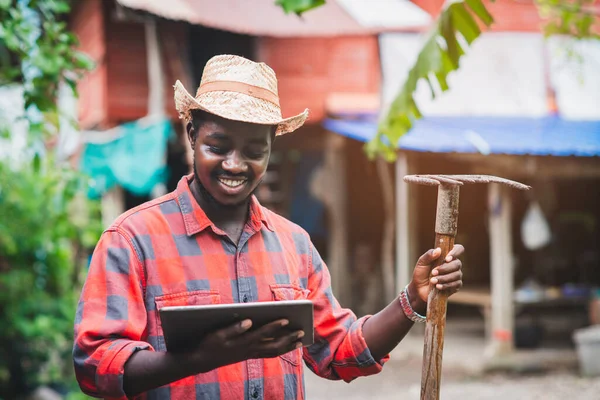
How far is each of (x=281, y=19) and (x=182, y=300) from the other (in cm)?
1009

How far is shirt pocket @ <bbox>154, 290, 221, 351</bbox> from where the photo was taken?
7.11ft

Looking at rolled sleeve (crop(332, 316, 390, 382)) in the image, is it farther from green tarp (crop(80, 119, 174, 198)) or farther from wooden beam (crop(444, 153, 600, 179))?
green tarp (crop(80, 119, 174, 198))

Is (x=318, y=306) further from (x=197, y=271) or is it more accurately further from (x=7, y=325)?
(x=7, y=325)

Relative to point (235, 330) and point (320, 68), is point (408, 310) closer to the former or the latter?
point (235, 330)

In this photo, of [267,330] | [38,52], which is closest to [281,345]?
[267,330]

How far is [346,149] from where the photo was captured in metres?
12.8

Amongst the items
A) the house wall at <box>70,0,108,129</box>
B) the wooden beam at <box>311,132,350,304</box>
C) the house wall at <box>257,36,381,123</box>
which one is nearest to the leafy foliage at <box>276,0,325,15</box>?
the wooden beam at <box>311,132,350,304</box>

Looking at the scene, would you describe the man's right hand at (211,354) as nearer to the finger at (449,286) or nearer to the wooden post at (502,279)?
the finger at (449,286)

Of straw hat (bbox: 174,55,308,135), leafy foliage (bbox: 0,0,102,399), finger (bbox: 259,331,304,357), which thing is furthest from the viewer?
leafy foliage (bbox: 0,0,102,399)

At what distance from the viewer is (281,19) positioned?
11742mm

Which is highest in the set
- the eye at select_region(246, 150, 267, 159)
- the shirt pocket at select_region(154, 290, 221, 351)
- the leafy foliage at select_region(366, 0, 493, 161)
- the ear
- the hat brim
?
the leafy foliage at select_region(366, 0, 493, 161)

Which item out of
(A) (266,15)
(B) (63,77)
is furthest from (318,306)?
(A) (266,15)

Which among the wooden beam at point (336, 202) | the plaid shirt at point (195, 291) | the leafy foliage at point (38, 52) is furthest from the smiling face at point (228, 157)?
the wooden beam at point (336, 202)

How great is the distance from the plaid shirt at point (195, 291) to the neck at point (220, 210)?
0.10 feet
